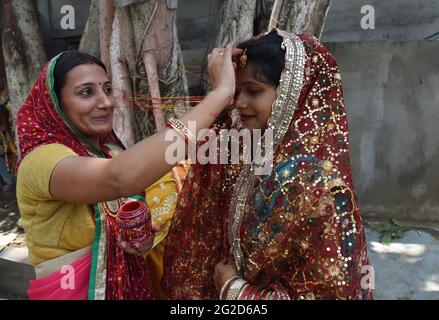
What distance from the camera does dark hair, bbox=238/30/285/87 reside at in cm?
140

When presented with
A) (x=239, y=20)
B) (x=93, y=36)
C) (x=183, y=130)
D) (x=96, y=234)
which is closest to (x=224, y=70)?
(x=183, y=130)

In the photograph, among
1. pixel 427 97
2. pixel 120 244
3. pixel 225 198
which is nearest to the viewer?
pixel 120 244

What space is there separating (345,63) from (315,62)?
3.19 meters

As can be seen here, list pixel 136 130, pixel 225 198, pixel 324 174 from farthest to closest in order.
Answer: pixel 136 130 → pixel 225 198 → pixel 324 174

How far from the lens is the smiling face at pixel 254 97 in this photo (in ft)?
4.67

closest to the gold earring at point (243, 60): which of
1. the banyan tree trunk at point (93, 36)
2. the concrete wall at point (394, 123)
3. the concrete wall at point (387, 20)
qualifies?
the banyan tree trunk at point (93, 36)

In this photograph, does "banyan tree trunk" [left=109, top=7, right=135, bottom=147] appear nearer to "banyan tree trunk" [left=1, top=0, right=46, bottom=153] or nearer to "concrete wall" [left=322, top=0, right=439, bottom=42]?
"banyan tree trunk" [left=1, top=0, right=46, bottom=153]

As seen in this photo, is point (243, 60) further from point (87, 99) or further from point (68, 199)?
point (68, 199)

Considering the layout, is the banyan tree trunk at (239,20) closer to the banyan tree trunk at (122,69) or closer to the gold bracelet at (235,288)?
the banyan tree trunk at (122,69)

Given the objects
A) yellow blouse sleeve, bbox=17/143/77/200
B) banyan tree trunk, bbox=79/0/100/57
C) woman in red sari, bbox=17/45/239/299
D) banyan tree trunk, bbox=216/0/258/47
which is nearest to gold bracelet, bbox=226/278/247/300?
woman in red sari, bbox=17/45/239/299

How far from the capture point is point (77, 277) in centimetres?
153
